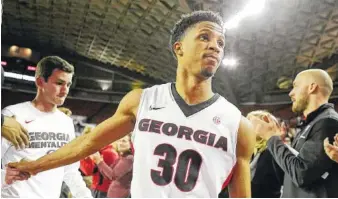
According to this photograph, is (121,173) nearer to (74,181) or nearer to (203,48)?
(74,181)

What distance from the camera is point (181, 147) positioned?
1422 mm

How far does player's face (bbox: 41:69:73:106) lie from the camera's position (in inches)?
70.6

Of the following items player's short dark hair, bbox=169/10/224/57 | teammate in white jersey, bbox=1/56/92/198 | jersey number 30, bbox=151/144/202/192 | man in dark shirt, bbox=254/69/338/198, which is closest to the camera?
jersey number 30, bbox=151/144/202/192

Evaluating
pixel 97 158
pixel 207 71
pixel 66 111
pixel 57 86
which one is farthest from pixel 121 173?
pixel 207 71

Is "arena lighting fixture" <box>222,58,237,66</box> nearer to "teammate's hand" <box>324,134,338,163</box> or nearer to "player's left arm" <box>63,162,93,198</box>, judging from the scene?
"teammate's hand" <box>324,134,338,163</box>

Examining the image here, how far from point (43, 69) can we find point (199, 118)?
30.0 inches

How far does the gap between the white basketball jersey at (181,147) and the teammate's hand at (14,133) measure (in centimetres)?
58

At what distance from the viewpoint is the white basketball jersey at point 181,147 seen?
1387 millimetres

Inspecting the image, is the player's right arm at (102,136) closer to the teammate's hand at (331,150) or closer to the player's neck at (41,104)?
the player's neck at (41,104)

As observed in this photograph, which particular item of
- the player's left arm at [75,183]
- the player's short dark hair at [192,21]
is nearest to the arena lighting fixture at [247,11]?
the player's short dark hair at [192,21]

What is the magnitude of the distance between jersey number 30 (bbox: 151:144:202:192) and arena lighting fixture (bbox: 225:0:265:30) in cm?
73

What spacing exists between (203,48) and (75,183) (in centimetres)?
85

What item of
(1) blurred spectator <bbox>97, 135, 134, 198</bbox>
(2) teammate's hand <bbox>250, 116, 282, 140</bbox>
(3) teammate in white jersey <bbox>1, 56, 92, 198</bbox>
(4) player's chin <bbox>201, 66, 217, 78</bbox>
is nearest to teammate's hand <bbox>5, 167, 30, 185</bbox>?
(3) teammate in white jersey <bbox>1, 56, 92, 198</bbox>

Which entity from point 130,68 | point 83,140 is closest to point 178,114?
point 83,140
